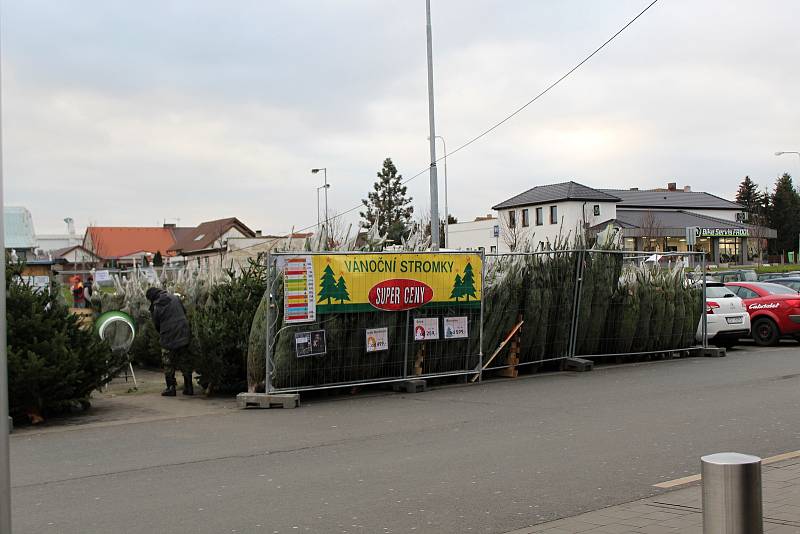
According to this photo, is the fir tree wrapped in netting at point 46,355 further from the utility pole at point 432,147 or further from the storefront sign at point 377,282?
the utility pole at point 432,147

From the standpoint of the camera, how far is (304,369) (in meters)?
12.5

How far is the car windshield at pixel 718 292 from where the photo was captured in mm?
19938

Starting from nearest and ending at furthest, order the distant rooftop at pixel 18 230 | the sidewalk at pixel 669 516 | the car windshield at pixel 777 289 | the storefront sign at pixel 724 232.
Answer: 1. the sidewalk at pixel 669 516
2. the distant rooftop at pixel 18 230
3. the car windshield at pixel 777 289
4. the storefront sign at pixel 724 232

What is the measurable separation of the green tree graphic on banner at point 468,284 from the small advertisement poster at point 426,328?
670mm

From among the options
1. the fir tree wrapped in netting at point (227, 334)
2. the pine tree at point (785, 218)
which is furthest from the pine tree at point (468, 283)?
the pine tree at point (785, 218)

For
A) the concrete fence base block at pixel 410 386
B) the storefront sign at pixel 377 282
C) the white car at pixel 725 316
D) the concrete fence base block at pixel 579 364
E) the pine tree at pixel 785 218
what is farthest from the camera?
the pine tree at pixel 785 218

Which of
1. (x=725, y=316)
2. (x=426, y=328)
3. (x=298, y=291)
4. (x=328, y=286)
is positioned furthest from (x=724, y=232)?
(x=298, y=291)

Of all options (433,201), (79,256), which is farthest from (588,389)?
(79,256)

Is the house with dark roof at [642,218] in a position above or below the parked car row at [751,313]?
above

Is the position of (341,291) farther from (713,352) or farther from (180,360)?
(713,352)

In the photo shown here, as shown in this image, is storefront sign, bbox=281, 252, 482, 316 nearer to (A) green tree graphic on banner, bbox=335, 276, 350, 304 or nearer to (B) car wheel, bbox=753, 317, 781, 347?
(A) green tree graphic on banner, bbox=335, 276, 350, 304

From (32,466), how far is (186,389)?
5.02m

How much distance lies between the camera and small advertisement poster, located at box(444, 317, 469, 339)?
13.9 metres

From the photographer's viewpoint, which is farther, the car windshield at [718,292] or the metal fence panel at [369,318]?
the car windshield at [718,292]
